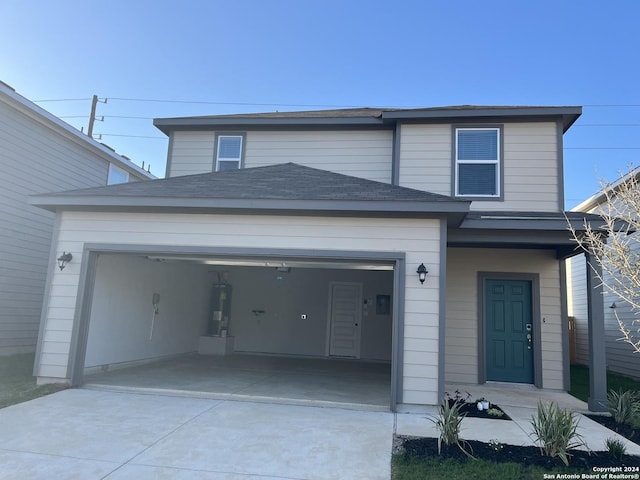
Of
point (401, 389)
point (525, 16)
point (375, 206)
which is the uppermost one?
point (525, 16)

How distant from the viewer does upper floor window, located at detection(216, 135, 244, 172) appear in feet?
33.3

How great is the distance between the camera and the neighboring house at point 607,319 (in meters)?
9.64

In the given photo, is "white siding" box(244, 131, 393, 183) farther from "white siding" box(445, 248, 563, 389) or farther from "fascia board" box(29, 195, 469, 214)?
"fascia board" box(29, 195, 469, 214)

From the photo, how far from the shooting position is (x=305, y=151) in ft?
32.7

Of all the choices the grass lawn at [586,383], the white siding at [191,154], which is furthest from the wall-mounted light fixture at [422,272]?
the white siding at [191,154]

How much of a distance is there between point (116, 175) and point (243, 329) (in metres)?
5.93

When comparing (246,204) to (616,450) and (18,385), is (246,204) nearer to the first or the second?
(18,385)

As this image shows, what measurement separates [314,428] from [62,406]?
327cm

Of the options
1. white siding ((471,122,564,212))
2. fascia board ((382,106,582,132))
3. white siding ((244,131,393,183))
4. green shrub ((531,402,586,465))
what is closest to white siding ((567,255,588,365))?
white siding ((471,122,564,212))

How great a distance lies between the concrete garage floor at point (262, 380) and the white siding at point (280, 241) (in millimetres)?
746

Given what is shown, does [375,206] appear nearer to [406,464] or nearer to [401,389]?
[401,389]

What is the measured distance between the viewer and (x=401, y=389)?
6.00 metres

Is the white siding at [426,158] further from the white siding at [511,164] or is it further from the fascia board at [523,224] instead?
the fascia board at [523,224]

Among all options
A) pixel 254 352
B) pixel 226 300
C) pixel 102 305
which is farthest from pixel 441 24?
pixel 102 305
